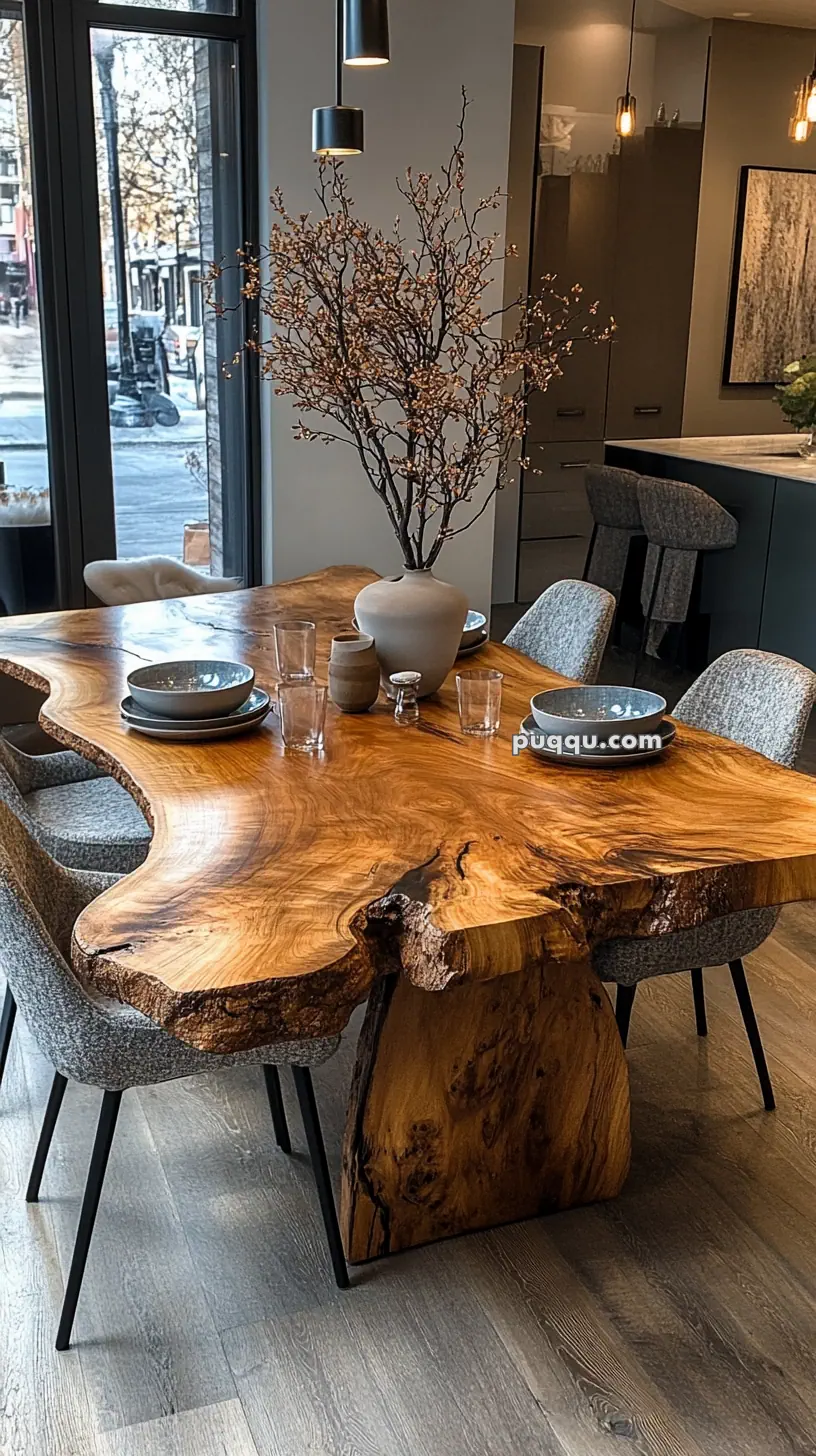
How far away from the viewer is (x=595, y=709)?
2346mm

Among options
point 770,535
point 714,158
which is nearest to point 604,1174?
point 770,535

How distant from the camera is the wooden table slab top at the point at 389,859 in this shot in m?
1.46

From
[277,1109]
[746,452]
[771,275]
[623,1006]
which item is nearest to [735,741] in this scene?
[623,1006]

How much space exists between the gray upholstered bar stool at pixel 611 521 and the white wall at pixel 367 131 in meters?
0.95

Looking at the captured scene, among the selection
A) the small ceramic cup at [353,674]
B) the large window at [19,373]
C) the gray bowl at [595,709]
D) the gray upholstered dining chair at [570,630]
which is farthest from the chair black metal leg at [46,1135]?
the large window at [19,373]

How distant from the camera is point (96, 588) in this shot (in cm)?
396

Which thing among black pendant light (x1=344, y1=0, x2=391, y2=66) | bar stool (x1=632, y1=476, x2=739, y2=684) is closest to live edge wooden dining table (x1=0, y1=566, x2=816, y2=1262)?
black pendant light (x1=344, y1=0, x2=391, y2=66)

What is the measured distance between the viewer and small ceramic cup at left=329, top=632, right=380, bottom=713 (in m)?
2.39

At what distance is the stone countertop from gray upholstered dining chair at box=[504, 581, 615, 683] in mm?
2057

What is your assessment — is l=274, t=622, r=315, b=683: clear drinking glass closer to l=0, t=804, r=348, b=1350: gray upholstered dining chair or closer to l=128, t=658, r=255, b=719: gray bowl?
l=128, t=658, r=255, b=719: gray bowl

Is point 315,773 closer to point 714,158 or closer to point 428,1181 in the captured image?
point 428,1181

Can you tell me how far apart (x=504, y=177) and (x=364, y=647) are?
3.02m

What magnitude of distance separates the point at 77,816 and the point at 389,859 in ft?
3.79

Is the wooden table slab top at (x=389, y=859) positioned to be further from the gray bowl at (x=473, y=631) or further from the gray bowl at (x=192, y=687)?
the gray bowl at (x=473, y=631)
